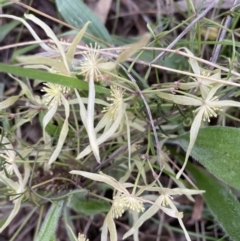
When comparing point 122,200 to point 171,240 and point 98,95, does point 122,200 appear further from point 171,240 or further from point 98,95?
point 171,240

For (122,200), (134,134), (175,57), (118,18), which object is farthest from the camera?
(118,18)

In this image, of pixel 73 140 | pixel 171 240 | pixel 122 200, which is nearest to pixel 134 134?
pixel 73 140

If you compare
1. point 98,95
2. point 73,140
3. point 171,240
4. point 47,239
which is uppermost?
point 98,95

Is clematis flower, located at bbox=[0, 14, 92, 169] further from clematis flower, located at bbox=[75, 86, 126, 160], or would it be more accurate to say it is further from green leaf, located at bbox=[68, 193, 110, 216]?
green leaf, located at bbox=[68, 193, 110, 216]

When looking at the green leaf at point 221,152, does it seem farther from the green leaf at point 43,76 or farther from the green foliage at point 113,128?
the green leaf at point 43,76

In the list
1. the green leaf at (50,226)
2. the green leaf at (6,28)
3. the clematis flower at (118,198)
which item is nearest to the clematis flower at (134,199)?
the clematis flower at (118,198)

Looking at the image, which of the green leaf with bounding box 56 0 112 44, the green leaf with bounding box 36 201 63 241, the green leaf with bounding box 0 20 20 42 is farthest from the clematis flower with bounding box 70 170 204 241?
the green leaf with bounding box 0 20 20 42

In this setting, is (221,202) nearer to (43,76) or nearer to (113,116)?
(113,116)
